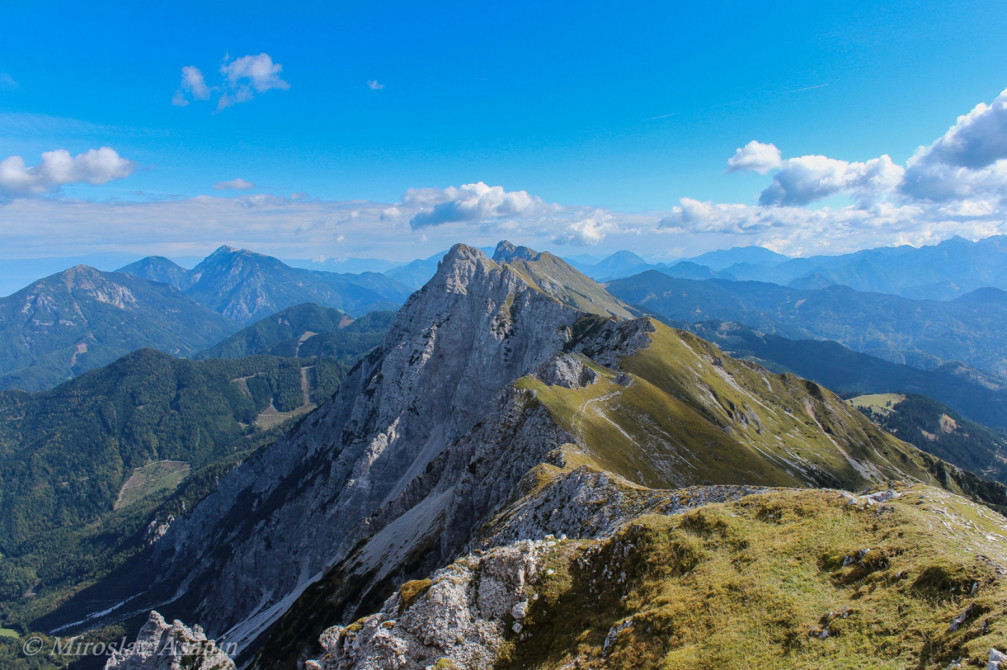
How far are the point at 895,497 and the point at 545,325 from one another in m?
166

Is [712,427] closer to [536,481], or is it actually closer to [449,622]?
[536,481]

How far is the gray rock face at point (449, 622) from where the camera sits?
23828 millimetres

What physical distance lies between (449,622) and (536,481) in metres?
35.8

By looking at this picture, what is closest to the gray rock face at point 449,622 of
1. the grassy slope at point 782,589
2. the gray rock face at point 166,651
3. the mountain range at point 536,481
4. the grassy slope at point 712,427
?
the mountain range at point 536,481

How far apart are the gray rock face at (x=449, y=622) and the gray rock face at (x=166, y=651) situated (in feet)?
203

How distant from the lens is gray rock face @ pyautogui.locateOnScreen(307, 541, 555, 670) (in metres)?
23.8

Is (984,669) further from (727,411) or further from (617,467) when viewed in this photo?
(727,411)

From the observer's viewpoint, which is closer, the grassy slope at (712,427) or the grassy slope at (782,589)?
the grassy slope at (782,589)

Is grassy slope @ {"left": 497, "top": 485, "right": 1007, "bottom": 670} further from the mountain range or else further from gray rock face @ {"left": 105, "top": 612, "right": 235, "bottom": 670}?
gray rock face @ {"left": 105, "top": 612, "right": 235, "bottom": 670}

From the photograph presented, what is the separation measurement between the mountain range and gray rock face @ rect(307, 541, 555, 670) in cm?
14

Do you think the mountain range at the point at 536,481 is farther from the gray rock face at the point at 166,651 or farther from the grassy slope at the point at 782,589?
the gray rock face at the point at 166,651

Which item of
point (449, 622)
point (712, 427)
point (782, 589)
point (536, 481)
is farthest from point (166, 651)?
point (712, 427)

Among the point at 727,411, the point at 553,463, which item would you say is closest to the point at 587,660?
the point at 553,463

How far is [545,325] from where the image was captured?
192500 millimetres
